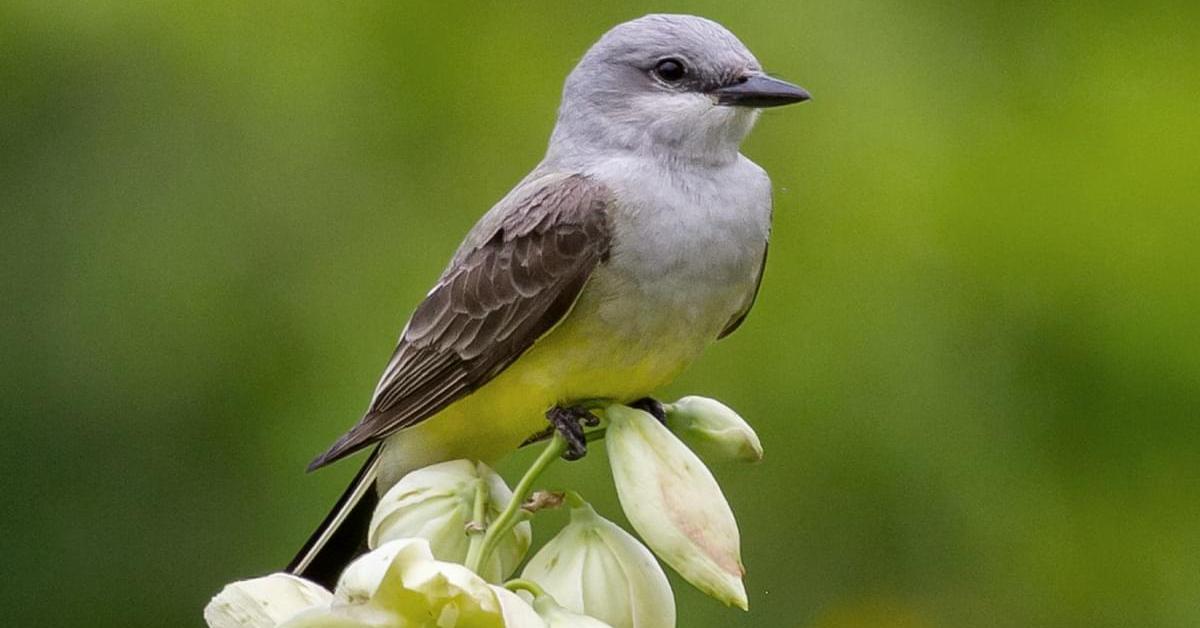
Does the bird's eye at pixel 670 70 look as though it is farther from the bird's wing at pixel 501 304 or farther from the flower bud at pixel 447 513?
the flower bud at pixel 447 513

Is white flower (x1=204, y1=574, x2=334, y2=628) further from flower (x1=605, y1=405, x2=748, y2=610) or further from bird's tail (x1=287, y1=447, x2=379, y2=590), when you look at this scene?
bird's tail (x1=287, y1=447, x2=379, y2=590)

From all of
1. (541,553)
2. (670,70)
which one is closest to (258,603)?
(541,553)

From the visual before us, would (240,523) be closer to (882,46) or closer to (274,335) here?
(274,335)

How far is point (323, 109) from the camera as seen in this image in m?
4.52

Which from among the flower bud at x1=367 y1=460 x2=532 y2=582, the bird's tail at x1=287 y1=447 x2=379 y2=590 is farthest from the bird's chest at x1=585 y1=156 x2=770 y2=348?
the flower bud at x1=367 y1=460 x2=532 y2=582

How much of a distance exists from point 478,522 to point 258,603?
34 centimetres

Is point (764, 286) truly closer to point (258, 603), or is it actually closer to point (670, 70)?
point (670, 70)

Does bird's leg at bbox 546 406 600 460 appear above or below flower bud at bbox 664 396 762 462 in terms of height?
below

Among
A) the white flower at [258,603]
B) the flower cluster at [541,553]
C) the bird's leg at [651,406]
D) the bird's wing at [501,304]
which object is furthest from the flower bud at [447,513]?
the bird's wing at [501,304]

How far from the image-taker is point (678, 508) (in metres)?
2.21

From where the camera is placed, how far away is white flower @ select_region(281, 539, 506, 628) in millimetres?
1980

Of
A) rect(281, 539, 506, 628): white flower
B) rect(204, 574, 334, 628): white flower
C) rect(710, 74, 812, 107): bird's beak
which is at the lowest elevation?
rect(204, 574, 334, 628): white flower

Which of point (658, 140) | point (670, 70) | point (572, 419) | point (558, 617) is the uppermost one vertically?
point (670, 70)

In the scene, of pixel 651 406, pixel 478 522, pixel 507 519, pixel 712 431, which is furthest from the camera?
pixel 651 406
